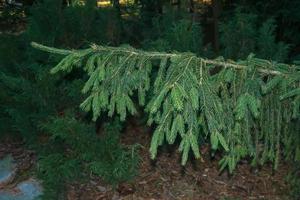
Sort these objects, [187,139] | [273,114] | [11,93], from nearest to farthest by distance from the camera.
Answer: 1. [187,139]
2. [273,114]
3. [11,93]

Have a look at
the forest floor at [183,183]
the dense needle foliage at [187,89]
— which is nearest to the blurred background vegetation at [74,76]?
the forest floor at [183,183]

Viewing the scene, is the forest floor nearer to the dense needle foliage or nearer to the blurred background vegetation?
the blurred background vegetation

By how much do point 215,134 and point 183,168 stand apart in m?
3.27

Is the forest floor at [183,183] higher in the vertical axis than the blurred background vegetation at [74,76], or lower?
lower

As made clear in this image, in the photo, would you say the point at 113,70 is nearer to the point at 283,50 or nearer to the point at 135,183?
the point at 135,183

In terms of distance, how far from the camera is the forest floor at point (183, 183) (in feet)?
17.9

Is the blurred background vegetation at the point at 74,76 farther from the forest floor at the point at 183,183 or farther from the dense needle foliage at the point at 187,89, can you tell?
the dense needle foliage at the point at 187,89

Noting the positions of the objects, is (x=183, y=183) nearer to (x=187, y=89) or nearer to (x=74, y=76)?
(x=74, y=76)

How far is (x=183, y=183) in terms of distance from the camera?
561cm

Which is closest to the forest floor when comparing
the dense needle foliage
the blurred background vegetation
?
the blurred background vegetation

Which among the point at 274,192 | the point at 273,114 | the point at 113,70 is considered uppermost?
the point at 113,70

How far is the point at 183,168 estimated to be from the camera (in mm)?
5793

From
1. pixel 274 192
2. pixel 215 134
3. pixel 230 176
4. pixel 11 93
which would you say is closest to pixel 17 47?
pixel 11 93

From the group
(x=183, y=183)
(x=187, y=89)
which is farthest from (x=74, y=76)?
(x=187, y=89)
